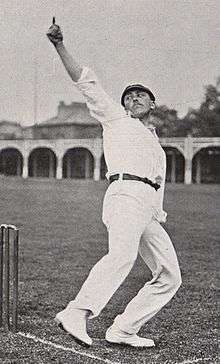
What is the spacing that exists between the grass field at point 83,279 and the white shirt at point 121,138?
3.56 feet

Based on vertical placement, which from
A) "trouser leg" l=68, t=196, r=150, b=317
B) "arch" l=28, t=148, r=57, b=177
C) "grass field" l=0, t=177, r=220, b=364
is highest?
"arch" l=28, t=148, r=57, b=177

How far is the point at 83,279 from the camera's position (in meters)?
8.48

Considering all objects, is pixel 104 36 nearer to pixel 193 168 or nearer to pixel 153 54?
pixel 153 54

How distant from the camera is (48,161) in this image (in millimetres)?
17266

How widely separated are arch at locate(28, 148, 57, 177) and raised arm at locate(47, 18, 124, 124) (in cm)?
1087

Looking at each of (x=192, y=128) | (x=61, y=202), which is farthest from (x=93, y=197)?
(x=192, y=128)

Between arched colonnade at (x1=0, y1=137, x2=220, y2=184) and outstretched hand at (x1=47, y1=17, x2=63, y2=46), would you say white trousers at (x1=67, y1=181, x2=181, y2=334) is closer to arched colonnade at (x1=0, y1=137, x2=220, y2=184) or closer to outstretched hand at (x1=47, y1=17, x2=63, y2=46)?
outstretched hand at (x1=47, y1=17, x2=63, y2=46)

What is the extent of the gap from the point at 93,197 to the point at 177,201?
274 cm

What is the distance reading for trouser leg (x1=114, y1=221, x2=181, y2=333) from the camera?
4934 mm

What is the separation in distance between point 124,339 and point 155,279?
18.2 inches

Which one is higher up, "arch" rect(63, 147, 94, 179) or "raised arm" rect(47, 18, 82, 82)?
"raised arm" rect(47, 18, 82, 82)

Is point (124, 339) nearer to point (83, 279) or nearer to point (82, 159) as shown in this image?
point (83, 279)

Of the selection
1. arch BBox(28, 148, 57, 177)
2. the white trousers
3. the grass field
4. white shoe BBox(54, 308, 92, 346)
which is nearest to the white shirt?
the white trousers

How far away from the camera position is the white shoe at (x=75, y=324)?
4648mm
